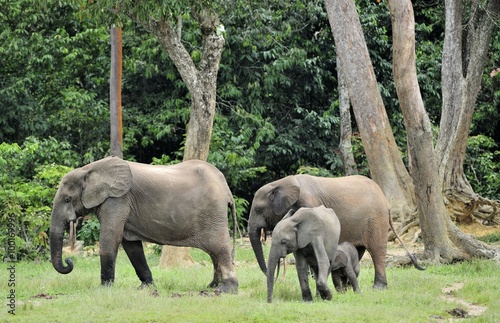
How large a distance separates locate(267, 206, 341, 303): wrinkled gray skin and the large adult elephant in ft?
4.85

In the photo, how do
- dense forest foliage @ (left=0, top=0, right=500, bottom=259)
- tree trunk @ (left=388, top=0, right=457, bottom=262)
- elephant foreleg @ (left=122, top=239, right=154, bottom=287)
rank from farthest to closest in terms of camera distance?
1. dense forest foliage @ (left=0, top=0, right=500, bottom=259)
2. tree trunk @ (left=388, top=0, right=457, bottom=262)
3. elephant foreleg @ (left=122, top=239, right=154, bottom=287)

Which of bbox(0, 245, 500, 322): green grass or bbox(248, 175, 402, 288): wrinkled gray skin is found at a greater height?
bbox(248, 175, 402, 288): wrinkled gray skin

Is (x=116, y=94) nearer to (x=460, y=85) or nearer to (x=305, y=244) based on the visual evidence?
(x=305, y=244)

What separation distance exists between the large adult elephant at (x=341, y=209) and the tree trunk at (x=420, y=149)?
317cm

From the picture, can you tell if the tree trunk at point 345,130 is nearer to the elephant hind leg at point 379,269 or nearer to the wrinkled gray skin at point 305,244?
the elephant hind leg at point 379,269

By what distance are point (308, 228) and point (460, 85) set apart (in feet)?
35.8

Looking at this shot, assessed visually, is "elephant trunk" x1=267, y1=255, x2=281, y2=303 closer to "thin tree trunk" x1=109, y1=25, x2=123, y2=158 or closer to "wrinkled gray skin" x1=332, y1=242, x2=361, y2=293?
"wrinkled gray skin" x1=332, y1=242, x2=361, y2=293

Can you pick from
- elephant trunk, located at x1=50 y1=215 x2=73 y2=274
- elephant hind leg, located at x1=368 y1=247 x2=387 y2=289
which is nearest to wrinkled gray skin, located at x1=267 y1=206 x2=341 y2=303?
elephant hind leg, located at x1=368 y1=247 x2=387 y2=289

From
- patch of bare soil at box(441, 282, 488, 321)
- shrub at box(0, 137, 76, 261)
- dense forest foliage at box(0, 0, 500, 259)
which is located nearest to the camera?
patch of bare soil at box(441, 282, 488, 321)

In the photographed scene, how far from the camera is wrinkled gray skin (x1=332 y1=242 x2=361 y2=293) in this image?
11992 mm

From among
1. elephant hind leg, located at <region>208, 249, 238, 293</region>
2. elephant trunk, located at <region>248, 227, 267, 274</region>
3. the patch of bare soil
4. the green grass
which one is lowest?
the patch of bare soil

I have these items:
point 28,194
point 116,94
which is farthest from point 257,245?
point 28,194

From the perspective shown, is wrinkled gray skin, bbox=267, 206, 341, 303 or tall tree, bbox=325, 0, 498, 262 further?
tall tree, bbox=325, 0, 498, 262

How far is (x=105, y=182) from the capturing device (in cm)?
1228
